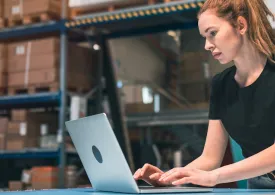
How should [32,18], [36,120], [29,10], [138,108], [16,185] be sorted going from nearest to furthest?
[16,185]
[29,10]
[32,18]
[36,120]
[138,108]

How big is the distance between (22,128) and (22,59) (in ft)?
2.99

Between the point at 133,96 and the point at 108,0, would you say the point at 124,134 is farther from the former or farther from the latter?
the point at 108,0

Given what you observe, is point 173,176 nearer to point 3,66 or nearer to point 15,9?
point 3,66

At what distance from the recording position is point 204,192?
168 cm

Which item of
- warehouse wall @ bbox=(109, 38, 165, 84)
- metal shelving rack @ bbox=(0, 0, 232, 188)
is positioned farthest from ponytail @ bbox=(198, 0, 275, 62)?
warehouse wall @ bbox=(109, 38, 165, 84)

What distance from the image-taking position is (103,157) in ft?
5.53

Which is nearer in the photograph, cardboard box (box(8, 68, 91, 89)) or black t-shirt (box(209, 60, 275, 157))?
black t-shirt (box(209, 60, 275, 157))

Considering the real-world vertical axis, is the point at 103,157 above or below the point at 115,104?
below

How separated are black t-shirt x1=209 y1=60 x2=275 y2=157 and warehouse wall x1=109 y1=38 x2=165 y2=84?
4.94 m

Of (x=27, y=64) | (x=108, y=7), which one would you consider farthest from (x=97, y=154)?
(x=27, y=64)

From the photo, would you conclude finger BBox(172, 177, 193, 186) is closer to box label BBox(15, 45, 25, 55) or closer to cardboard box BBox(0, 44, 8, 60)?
box label BBox(15, 45, 25, 55)

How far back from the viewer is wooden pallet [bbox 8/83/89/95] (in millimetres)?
6000

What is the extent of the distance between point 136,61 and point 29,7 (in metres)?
2.09

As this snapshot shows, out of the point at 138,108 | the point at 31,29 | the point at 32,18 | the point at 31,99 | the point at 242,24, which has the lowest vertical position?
the point at 138,108
